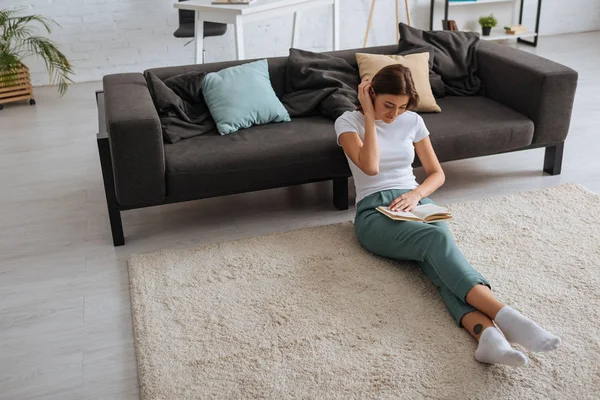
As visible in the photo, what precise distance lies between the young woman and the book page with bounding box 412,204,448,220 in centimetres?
3

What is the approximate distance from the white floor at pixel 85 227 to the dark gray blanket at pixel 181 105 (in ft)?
1.42

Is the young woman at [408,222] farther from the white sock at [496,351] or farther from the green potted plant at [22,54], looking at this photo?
the green potted plant at [22,54]

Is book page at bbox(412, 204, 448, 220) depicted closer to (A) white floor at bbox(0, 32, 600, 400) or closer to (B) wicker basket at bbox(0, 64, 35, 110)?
(A) white floor at bbox(0, 32, 600, 400)

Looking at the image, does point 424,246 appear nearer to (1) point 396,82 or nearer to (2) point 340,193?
(1) point 396,82

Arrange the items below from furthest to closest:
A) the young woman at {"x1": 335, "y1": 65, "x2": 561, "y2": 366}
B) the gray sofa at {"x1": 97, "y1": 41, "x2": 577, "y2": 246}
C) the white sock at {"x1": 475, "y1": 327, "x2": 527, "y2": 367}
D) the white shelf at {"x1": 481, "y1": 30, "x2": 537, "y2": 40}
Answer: the white shelf at {"x1": 481, "y1": 30, "x2": 537, "y2": 40}, the gray sofa at {"x1": 97, "y1": 41, "x2": 577, "y2": 246}, the young woman at {"x1": 335, "y1": 65, "x2": 561, "y2": 366}, the white sock at {"x1": 475, "y1": 327, "x2": 527, "y2": 367}

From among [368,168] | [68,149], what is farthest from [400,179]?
[68,149]

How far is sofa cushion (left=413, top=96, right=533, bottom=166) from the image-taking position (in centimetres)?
338

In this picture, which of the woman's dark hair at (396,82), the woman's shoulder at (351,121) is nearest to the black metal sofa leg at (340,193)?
the woman's shoulder at (351,121)

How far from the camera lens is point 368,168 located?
2811 millimetres

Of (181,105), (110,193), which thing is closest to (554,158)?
(181,105)

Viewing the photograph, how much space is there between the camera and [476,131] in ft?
11.2

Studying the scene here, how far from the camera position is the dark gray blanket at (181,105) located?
333cm

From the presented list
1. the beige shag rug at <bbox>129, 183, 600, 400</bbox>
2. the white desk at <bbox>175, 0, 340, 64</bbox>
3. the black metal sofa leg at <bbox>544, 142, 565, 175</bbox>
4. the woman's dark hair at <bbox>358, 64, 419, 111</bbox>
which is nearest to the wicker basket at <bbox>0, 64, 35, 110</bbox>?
the white desk at <bbox>175, 0, 340, 64</bbox>

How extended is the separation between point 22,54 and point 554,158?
4503 mm
